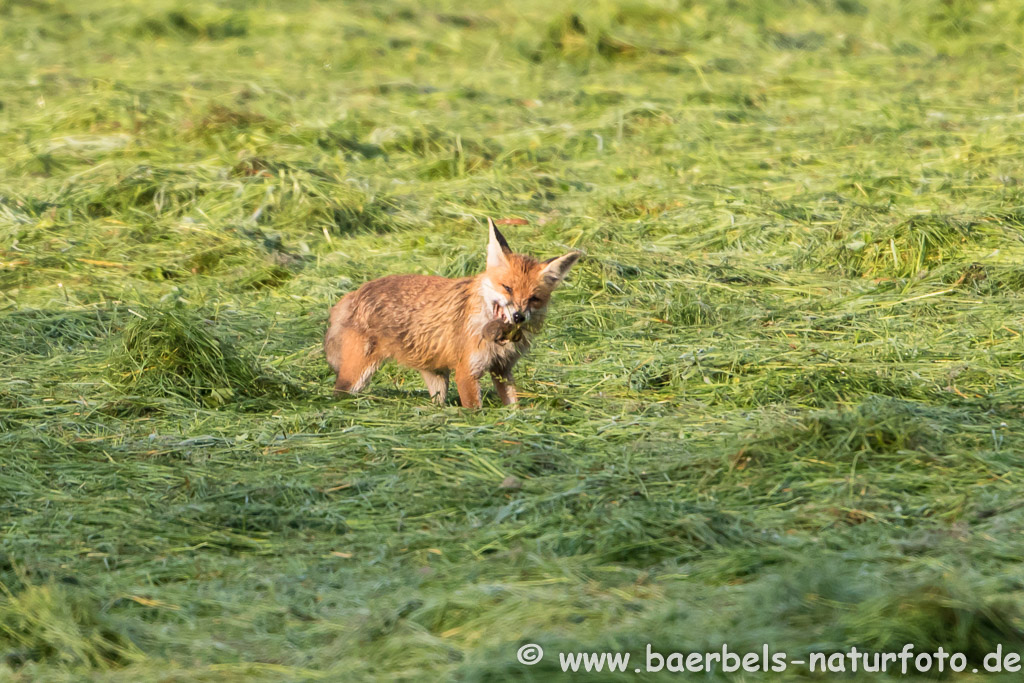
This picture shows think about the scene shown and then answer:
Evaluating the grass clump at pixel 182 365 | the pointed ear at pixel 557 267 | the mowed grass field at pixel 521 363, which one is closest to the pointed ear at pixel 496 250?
the pointed ear at pixel 557 267

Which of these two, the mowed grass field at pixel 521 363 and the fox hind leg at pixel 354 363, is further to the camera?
the fox hind leg at pixel 354 363

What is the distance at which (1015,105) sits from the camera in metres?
13.5

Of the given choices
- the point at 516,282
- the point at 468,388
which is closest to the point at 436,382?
the point at 468,388

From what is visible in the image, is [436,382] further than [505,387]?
Yes

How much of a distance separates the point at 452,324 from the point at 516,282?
0.50 m

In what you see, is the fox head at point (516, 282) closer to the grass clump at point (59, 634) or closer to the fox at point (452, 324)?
the fox at point (452, 324)

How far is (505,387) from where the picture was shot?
281 inches

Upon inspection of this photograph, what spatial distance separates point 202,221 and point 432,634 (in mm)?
6799

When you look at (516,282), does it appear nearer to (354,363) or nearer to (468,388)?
(468,388)

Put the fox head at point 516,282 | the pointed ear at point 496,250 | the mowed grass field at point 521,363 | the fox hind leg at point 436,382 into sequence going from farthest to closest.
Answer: the fox hind leg at point 436,382 < the pointed ear at point 496,250 < the fox head at point 516,282 < the mowed grass field at point 521,363

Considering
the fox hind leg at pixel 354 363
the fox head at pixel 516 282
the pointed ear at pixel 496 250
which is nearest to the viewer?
the fox head at pixel 516 282

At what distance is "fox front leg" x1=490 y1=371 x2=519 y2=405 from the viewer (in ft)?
23.2

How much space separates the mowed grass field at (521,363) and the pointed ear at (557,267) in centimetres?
63

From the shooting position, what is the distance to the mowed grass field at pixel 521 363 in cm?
425
